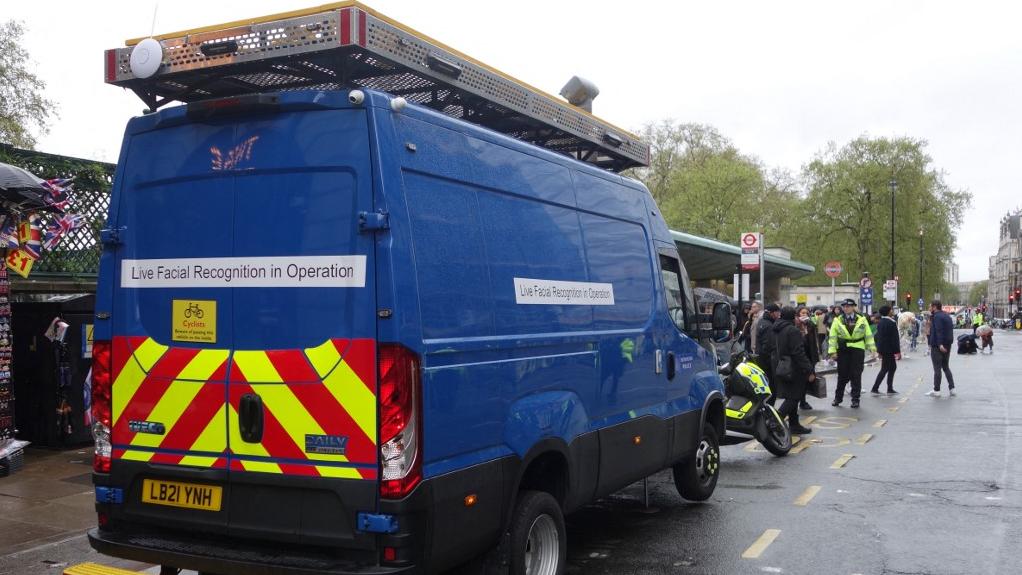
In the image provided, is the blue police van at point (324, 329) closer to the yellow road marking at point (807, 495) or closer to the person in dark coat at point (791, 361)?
the yellow road marking at point (807, 495)

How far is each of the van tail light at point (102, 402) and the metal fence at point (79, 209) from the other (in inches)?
269

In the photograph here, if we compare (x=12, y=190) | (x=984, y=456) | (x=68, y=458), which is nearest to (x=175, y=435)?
(x=12, y=190)

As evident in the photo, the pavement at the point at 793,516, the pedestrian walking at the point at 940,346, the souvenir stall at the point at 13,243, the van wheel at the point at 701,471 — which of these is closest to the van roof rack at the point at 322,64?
the pavement at the point at 793,516

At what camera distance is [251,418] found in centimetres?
416

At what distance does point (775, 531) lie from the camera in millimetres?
6844

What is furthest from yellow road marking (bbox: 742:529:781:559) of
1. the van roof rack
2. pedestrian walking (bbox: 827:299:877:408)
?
pedestrian walking (bbox: 827:299:877:408)

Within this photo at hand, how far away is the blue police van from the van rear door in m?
0.01

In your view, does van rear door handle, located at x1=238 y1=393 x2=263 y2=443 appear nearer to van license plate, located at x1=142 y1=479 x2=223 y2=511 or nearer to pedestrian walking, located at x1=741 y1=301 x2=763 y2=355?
van license plate, located at x1=142 y1=479 x2=223 y2=511

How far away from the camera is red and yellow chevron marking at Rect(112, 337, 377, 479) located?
3961 mm

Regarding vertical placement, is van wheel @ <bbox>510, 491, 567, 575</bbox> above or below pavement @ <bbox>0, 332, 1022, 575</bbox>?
above

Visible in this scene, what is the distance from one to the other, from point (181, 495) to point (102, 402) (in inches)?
29.2

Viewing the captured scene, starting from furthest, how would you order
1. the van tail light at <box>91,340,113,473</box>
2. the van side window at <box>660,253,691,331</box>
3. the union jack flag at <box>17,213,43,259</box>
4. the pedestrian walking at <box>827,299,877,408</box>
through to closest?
the pedestrian walking at <box>827,299,877,408</box>, the union jack flag at <box>17,213,43,259</box>, the van side window at <box>660,253,691,331</box>, the van tail light at <box>91,340,113,473</box>

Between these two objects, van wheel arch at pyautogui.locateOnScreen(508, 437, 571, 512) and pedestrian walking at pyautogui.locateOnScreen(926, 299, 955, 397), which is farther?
pedestrian walking at pyautogui.locateOnScreen(926, 299, 955, 397)

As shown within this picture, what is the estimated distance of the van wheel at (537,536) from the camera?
15.2 ft
